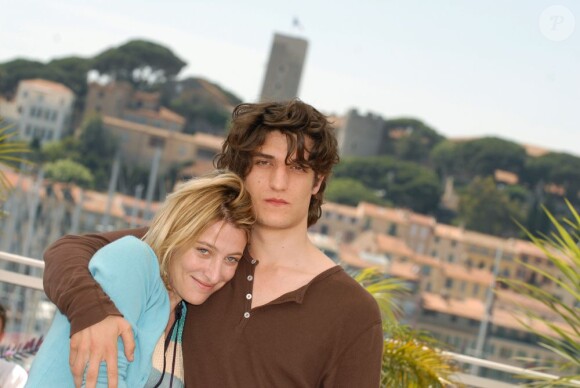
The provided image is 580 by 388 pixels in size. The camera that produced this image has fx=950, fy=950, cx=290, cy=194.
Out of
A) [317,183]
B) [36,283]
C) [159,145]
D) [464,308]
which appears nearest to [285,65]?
[159,145]

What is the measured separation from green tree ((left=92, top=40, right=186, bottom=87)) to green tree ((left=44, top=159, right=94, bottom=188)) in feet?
39.0

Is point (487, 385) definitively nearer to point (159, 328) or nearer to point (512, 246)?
point (159, 328)

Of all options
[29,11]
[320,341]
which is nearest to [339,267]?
[320,341]

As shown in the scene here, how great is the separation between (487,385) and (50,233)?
4215 centimetres

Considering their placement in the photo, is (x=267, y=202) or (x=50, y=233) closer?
(x=267, y=202)

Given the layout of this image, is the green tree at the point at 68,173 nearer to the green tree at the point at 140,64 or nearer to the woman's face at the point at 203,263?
the green tree at the point at 140,64

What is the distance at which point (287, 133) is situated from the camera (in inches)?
51.2

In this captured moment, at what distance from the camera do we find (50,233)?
→ 4309 cm

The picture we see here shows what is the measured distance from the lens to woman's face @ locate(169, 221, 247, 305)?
3.83 ft

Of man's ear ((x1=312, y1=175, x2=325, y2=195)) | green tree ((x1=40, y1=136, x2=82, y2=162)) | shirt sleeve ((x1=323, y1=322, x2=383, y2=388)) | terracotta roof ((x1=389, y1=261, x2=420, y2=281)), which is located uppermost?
man's ear ((x1=312, y1=175, x2=325, y2=195))

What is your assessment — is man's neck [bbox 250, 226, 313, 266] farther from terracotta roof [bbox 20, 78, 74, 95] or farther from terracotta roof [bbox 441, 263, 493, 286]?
terracotta roof [bbox 20, 78, 74, 95]

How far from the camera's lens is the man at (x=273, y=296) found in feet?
3.67

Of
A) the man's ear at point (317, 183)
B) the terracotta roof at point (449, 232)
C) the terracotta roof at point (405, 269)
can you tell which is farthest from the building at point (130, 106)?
the man's ear at point (317, 183)

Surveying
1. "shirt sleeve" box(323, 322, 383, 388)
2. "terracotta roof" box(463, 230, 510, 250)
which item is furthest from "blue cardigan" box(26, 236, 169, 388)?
"terracotta roof" box(463, 230, 510, 250)
